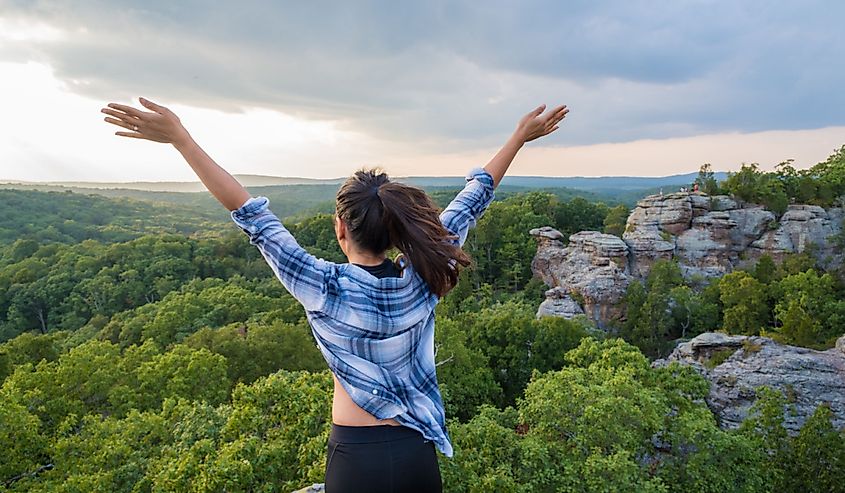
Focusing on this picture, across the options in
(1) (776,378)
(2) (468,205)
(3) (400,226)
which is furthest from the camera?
(1) (776,378)

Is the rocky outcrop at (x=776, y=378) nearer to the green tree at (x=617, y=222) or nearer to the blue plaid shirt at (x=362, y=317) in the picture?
the blue plaid shirt at (x=362, y=317)

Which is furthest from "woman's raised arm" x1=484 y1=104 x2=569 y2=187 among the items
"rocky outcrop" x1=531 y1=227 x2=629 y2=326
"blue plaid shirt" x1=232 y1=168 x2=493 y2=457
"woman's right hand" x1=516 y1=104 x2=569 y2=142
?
"rocky outcrop" x1=531 y1=227 x2=629 y2=326

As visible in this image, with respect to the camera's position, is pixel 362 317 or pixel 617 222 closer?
pixel 362 317

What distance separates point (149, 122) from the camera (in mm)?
1740

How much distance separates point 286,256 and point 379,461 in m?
0.82

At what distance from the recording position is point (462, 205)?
2.28m

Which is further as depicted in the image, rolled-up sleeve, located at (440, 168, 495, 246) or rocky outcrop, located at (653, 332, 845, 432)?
rocky outcrop, located at (653, 332, 845, 432)

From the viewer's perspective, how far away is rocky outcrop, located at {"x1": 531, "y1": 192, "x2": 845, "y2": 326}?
32406mm

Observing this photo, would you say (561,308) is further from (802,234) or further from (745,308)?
(802,234)

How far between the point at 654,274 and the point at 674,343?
5.77 m

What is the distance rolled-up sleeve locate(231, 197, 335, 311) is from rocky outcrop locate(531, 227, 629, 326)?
2667 cm

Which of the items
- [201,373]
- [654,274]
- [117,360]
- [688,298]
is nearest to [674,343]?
[688,298]

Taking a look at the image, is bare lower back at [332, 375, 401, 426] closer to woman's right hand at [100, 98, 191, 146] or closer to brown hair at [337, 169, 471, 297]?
brown hair at [337, 169, 471, 297]

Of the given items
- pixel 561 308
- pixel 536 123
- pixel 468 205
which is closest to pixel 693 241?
pixel 561 308
